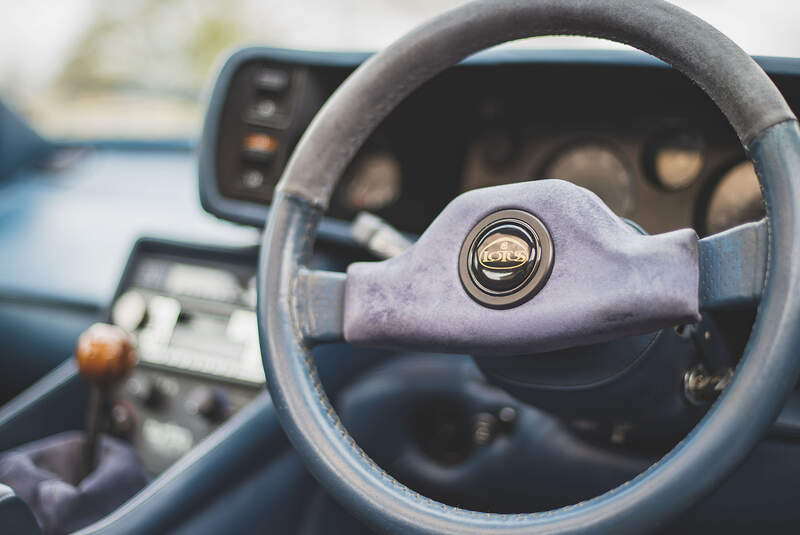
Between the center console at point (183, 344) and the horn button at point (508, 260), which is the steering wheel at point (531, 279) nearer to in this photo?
the horn button at point (508, 260)

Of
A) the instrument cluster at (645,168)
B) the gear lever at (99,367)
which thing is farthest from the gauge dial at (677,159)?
the gear lever at (99,367)

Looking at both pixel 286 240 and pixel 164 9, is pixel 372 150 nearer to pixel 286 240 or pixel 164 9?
pixel 286 240

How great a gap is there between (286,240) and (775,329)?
0.42 meters

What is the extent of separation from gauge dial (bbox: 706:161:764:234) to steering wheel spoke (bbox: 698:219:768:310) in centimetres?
58

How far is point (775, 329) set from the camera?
19.7 inches

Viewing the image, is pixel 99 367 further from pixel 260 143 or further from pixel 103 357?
pixel 260 143

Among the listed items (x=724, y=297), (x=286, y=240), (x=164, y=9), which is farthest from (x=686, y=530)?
(x=164, y=9)

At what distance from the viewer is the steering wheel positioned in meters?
0.51

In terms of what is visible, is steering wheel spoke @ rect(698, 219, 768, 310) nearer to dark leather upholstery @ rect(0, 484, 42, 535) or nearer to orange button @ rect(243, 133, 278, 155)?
dark leather upholstery @ rect(0, 484, 42, 535)

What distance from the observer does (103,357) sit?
0.92 m

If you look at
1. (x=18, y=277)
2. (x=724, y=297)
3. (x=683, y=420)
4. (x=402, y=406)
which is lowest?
(x=18, y=277)

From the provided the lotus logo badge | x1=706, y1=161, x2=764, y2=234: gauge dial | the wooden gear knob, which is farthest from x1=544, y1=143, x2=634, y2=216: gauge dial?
the wooden gear knob

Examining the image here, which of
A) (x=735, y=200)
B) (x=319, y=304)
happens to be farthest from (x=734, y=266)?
(x=735, y=200)

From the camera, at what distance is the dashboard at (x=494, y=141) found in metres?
1.11
